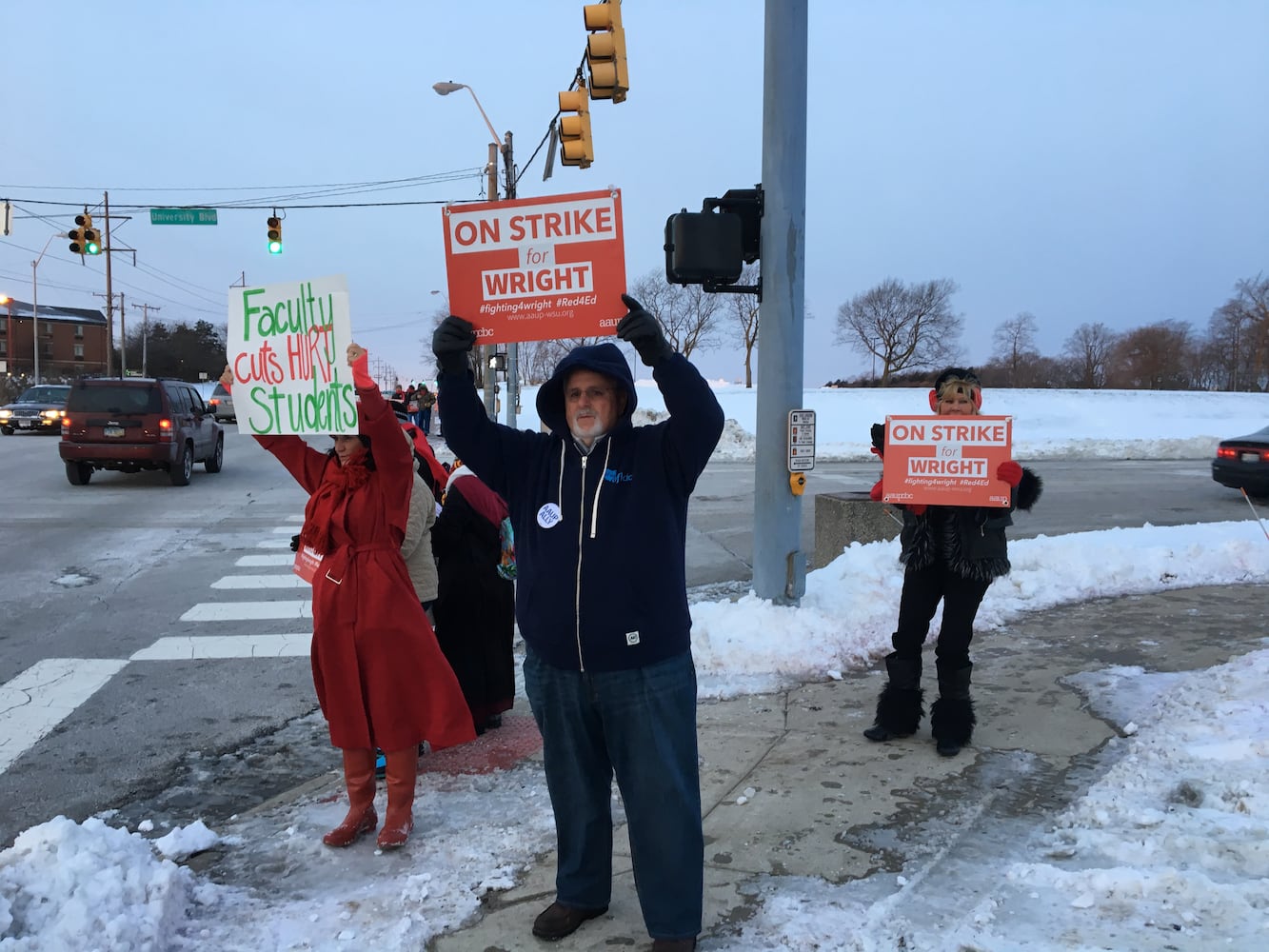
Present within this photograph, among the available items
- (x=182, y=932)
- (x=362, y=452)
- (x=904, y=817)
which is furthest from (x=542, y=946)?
(x=362, y=452)

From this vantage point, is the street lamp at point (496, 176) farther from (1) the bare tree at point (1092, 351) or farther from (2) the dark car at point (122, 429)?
(1) the bare tree at point (1092, 351)

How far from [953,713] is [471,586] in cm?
252

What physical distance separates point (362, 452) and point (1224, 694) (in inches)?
180

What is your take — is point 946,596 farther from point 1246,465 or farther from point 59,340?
point 59,340

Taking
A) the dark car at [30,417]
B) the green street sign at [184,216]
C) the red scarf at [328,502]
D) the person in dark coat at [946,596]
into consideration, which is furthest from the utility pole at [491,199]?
the red scarf at [328,502]

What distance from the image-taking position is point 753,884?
3426 mm

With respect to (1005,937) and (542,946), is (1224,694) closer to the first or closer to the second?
(1005,937)

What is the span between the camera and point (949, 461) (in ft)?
16.0

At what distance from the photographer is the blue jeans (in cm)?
293

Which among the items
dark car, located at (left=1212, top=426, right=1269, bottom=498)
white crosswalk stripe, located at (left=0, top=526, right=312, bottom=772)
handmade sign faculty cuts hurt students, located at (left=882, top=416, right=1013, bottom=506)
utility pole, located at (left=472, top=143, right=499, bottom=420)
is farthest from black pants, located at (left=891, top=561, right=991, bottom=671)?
utility pole, located at (left=472, top=143, right=499, bottom=420)

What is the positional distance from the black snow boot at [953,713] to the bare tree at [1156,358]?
71.7 m

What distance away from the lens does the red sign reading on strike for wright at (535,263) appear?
3443mm

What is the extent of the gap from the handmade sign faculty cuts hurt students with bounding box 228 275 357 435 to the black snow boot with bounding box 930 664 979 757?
10.3 feet

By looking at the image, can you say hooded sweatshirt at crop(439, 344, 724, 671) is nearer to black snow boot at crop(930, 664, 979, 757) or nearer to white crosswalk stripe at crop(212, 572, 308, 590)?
black snow boot at crop(930, 664, 979, 757)
